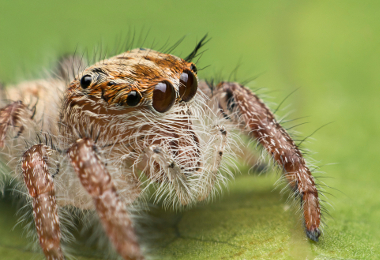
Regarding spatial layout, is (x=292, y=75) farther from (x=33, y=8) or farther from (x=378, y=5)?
(x=33, y=8)

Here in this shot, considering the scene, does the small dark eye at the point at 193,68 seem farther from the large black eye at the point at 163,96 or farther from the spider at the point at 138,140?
the large black eye at the point at 163,96

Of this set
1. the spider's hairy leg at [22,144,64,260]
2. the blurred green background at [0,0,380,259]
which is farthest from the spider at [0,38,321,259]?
the blurred green background at [0,0,380,259]

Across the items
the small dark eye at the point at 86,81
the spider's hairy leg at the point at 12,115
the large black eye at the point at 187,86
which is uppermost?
the small dark eye at the point at 86,81

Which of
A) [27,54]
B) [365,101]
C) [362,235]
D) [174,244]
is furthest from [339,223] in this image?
[27,54]

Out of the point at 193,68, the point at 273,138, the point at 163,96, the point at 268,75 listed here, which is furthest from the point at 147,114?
the point at 268,75

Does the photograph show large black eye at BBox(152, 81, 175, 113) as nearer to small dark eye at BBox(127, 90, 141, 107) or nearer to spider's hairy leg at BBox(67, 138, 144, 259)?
small dark eye at BBox(127, 90, 141, 107)

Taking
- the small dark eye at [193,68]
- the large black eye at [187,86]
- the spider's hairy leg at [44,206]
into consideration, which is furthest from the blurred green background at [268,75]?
the small dark eye at [193,68]
